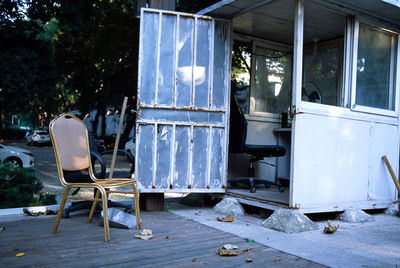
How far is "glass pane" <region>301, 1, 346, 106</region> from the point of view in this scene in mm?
5893

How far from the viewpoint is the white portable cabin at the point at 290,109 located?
420 centimetres

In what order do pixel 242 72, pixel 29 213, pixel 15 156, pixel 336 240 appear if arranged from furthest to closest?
pixel 15 156, pixel 242 72, pixel 29 213, pixel 336 240

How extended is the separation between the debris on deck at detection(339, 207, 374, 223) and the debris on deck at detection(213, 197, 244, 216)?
1.25 meters

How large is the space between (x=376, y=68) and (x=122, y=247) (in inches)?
162

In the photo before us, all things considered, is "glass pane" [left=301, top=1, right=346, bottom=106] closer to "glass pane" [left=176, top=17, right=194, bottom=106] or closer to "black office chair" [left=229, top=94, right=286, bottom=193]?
"black office chair" [left=229, top=94, right=286, bottom=193]

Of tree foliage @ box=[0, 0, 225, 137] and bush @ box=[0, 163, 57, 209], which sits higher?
tree foliage @ box=[0, 0, 225, 137]

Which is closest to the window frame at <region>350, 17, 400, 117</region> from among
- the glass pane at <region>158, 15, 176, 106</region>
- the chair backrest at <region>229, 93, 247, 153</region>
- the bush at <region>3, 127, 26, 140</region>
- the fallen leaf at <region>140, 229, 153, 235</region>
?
the chair backrest at <region>229, 93, 247, 153</region>

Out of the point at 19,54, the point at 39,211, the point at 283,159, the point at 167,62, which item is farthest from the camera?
the point at 19,54

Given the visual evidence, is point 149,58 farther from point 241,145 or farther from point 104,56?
point 104,56

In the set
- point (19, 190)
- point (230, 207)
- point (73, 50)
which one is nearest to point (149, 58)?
point (230, 207)

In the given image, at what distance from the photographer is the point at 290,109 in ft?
15.3

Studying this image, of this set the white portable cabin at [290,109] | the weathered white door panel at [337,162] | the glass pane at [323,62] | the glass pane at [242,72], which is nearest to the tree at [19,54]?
the glass pane at [242,72]

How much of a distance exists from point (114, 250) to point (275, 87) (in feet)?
15.0

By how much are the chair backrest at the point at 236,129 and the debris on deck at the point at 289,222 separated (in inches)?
54.2
